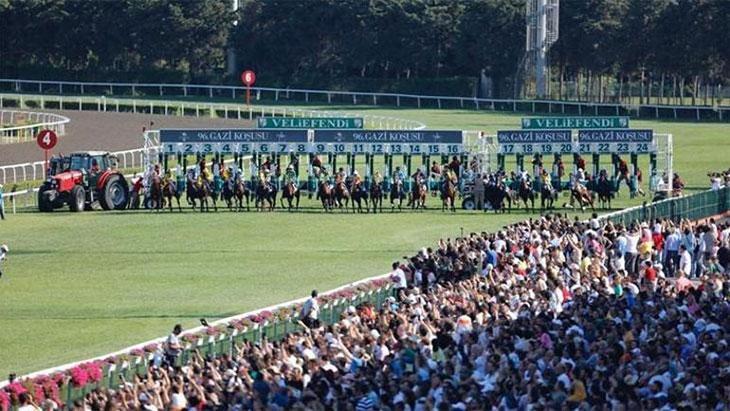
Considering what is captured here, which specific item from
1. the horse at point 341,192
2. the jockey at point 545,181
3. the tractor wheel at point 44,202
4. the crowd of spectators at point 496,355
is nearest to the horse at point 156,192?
the tractor wheel at point 44,202

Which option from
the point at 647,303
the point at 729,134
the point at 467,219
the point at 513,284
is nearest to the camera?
the point at 647,303

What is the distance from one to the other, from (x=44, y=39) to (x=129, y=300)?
3495 inches

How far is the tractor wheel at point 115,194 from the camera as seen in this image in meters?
52.1

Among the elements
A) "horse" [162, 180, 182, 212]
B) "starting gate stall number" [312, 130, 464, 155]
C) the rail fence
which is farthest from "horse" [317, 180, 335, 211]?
the rail fence

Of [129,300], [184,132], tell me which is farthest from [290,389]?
[184,132]

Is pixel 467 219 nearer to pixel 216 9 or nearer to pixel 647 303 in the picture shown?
pixel 647 303

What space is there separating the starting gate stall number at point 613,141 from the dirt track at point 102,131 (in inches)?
858

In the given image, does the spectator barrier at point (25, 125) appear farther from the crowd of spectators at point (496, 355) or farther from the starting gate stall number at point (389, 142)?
the crowd of spectators at point (496, 355)

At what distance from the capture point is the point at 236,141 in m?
56.5

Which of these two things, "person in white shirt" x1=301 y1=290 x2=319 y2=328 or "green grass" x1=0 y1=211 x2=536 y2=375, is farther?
"green grass" x1=0 y1=211 x2=536 y2=375

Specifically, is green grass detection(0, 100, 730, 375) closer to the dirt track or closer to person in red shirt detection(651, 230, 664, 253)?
person in red shirt detection(651, 230, 664, 253)

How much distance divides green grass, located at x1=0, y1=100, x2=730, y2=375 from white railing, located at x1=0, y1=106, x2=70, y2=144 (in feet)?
70.1

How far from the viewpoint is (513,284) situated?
27.5m

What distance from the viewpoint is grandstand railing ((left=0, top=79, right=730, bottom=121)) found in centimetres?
9000
